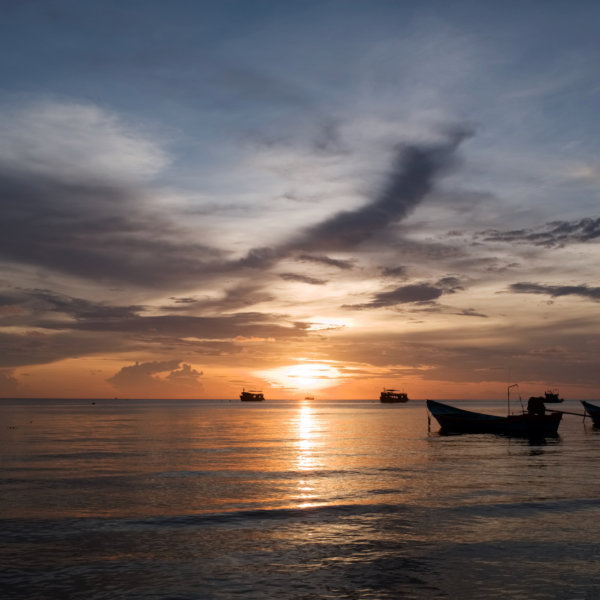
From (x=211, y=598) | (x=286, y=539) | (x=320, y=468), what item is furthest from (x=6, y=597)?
(x=320, y=468)

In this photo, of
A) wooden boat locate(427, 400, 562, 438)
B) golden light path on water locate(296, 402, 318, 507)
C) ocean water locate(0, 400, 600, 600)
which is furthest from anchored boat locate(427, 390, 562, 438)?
ocean water locate(0, 400, 600, 600)

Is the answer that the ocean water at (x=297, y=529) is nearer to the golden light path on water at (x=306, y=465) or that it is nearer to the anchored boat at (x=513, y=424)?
the golden light path on water at (x=306, y=465)

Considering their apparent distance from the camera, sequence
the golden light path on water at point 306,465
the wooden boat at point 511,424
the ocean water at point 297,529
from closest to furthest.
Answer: the ocean water at point 297,529 < the golden light path on water at point 306,465 < the wooden boat at point 511,424

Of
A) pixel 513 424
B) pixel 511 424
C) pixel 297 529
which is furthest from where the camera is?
pixel 511 424

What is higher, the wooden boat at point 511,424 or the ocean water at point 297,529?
the wooden boat at point 511,424

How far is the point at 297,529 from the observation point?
2553 centimetres

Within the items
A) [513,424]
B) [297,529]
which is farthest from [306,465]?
[513,424]

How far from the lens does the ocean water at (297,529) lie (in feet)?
59.4

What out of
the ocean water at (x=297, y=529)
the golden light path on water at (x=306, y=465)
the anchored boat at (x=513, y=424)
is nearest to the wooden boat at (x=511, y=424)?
the anchored boat at (x=513, y=424)

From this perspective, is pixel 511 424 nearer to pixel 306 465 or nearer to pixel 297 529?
pixel 306 465

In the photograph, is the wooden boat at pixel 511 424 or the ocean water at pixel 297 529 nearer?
the ocean water at pixel 297 529

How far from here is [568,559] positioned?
20781 mm

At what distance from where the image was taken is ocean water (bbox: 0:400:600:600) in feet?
59.4

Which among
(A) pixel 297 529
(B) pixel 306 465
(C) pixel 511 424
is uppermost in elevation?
(C) pixel 511 424
